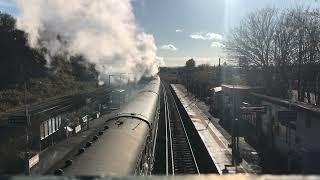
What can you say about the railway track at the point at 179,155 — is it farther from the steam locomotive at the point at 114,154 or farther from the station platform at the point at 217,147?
the steam locomotive at the point at 114,154

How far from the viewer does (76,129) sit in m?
32.4

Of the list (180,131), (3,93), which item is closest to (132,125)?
(180,131)

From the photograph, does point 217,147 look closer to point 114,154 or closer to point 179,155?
point 179,155

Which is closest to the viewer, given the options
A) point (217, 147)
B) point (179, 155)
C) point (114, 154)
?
point (114, 154)

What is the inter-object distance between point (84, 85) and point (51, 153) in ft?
108

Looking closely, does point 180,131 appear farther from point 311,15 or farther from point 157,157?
point 311,15

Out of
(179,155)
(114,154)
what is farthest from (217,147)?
(114,154)

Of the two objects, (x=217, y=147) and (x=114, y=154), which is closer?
(x=114, y=154)

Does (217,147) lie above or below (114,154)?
below

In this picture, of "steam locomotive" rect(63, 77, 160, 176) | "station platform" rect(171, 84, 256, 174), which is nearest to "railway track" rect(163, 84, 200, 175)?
"station platform" rect(171, 84, 256, 174)

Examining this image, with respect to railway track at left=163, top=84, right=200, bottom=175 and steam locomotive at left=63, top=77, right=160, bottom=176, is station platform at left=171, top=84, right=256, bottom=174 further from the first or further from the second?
steam locomotive at left=63, top=77, right=160, bottom=176

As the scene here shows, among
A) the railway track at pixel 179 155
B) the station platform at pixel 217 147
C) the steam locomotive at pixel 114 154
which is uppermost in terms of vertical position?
the steam locomotive at pixel 114 154

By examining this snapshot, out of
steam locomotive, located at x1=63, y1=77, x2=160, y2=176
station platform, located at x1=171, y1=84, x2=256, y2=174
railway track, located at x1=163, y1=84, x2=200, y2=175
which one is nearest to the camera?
steam locomotive, located at x1=63, y1=77, x2=160, y2=176

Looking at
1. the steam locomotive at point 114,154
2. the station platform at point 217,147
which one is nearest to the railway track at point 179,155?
the station platform at point 217,147
